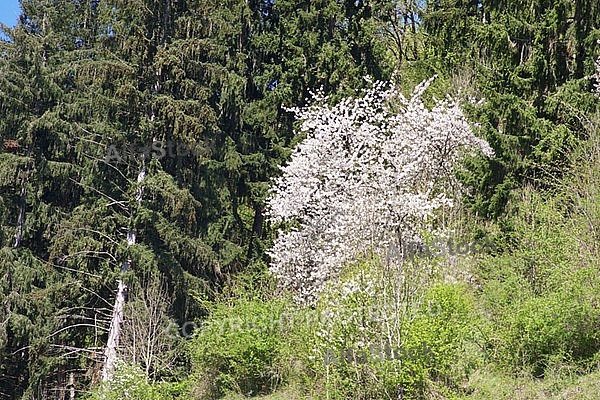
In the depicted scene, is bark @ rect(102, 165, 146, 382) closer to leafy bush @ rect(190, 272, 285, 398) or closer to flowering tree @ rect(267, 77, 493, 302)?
leafy bush @ rect(190, 272, 285, 398)

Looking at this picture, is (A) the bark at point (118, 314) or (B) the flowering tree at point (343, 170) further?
(A) the bark at point (118, 314)

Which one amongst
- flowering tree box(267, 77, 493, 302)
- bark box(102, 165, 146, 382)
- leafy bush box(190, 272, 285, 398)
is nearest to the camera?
leafy bush box(190, 272, 285, 398)

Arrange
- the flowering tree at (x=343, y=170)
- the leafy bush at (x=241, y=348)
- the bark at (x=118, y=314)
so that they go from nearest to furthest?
the leafy bush at (x=241, y=348) < the flowering tree at (x=343, y=170) < the bark at (x=118, y=314)

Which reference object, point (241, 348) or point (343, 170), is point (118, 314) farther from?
point (343, 170)

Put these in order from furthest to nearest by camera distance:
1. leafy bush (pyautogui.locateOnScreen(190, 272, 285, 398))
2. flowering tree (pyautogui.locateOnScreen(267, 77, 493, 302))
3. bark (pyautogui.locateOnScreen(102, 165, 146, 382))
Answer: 1. bark (pyautogui.locateOnScreen(102, 165, 146, 382))
2. flowering tree (pyautogui.locateOnScreen(267, 77, 493, 302))
3. leafy bush (pyautogui.locateOnScreen(190, 272, 285, 398))

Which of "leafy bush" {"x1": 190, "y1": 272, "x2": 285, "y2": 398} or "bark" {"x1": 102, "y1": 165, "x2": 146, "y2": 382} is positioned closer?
"leafy bush" {"x1": 190, "y1": 272, "x2": 285, "y2": 398}

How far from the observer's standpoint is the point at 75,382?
2150 centimetres

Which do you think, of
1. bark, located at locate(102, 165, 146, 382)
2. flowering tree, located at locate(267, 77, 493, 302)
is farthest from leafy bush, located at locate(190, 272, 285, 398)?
bark, located at locate(102, 165, 146, 382)

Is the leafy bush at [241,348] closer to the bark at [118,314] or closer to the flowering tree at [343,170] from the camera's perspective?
the flowering tree at [343,170]

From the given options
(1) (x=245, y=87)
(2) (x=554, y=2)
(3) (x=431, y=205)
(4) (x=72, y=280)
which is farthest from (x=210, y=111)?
(2) (x=554, y=2)

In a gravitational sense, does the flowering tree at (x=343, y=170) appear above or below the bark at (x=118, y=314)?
above

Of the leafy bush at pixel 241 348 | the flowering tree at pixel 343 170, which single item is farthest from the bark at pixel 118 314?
the flowering tree at pixel 343 170

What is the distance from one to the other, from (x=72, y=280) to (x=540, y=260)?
14.1 m

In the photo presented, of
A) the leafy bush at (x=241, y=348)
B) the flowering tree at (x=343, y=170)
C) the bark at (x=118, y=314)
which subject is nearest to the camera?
the leafy bush at (x=241, y=348)
